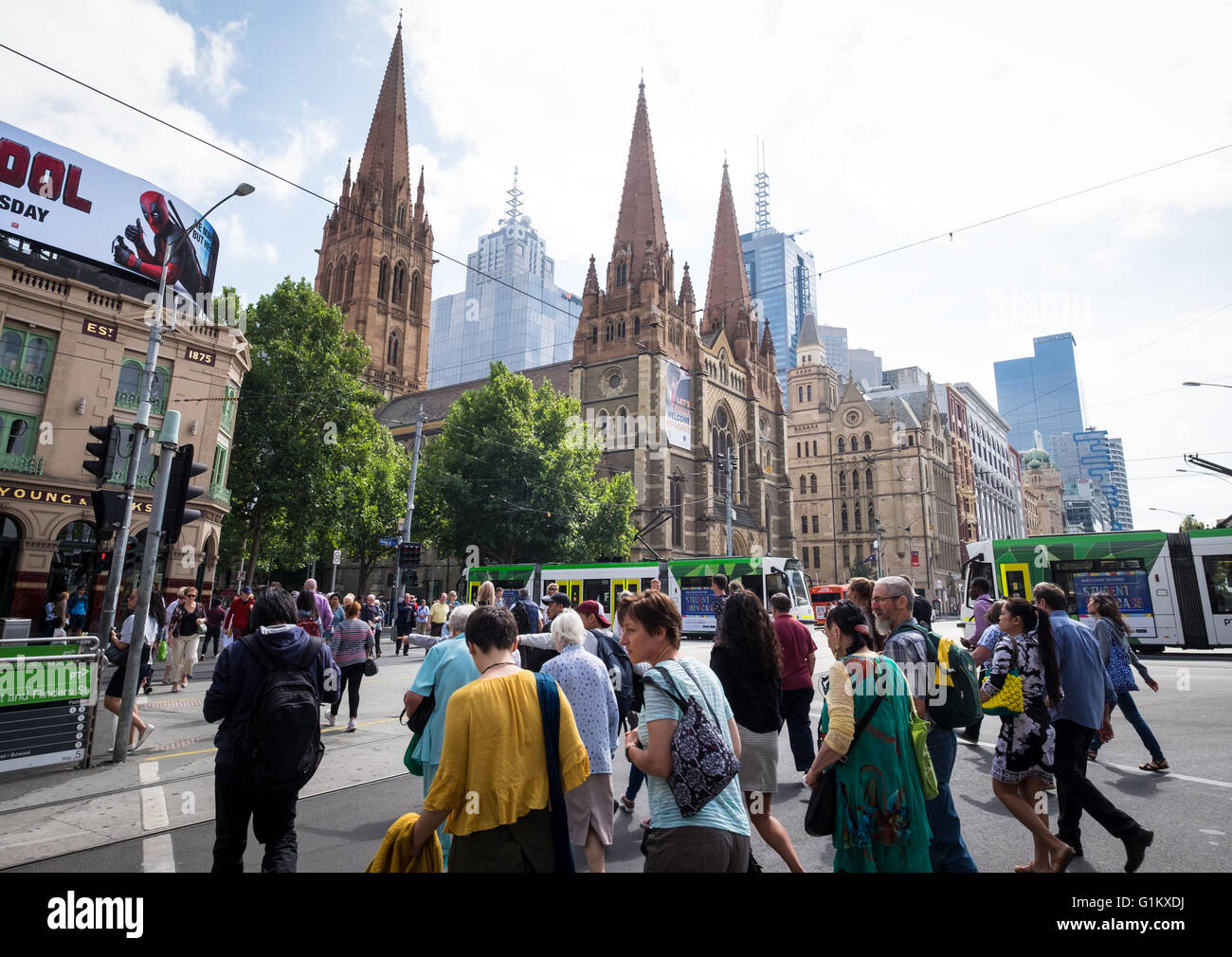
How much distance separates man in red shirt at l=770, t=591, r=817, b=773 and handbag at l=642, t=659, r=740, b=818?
12.4 ft

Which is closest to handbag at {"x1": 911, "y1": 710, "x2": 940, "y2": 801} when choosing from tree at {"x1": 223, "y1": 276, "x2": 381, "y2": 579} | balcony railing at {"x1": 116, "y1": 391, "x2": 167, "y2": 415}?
balcony railing at {"x1": 116, "y1": 391, "x2": 167, "y2": 415}

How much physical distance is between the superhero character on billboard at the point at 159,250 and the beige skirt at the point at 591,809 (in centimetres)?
2590

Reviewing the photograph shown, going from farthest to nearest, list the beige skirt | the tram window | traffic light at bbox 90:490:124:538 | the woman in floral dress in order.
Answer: the tram window, traffic light at bbox 90:490:124:538, the woman in floral dress, the beige skirt

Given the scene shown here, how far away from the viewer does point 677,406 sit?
44406 millimetres

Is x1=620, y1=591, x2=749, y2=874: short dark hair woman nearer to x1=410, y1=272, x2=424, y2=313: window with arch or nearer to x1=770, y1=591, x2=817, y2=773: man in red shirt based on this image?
x1=770, y1=591, x2=817, y2=773: man in red shirt

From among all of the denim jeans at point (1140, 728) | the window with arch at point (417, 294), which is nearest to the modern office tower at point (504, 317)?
the window with arch at point (417, 294)

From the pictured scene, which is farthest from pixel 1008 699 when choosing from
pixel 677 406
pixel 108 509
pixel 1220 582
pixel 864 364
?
pixel 864 364

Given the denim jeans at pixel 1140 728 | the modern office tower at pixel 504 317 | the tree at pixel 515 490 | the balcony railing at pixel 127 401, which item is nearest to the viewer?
the denim jeans at pixel 1140 728

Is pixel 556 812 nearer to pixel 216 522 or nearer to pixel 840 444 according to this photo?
pixel 216 522

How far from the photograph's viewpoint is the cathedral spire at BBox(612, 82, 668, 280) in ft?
156

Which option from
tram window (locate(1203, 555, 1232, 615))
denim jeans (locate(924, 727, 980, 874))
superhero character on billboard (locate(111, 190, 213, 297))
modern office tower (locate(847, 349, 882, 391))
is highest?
modern office tower (locate(847, 349, 882, 391))

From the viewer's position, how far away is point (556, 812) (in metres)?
2.62

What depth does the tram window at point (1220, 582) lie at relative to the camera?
17.2 metres

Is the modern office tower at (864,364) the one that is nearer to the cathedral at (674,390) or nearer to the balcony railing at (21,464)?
the cathedral at (674,390)
